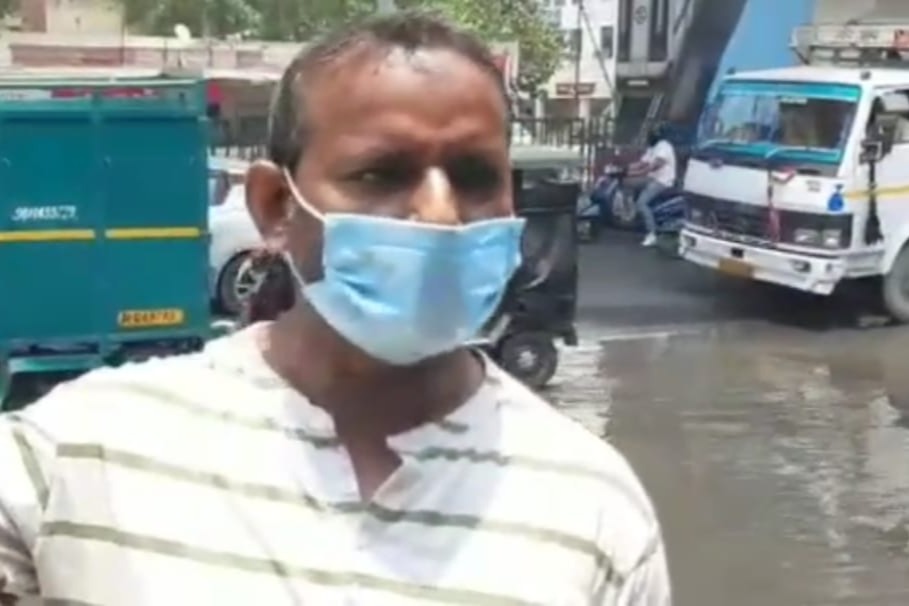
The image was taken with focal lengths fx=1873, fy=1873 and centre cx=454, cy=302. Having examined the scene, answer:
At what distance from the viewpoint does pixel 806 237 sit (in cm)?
1367

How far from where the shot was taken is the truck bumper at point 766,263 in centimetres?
1358

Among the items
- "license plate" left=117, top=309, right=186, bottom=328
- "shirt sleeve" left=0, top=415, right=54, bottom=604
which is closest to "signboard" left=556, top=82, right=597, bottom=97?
"license plate" left=117, top=309, right=186, bottom=328

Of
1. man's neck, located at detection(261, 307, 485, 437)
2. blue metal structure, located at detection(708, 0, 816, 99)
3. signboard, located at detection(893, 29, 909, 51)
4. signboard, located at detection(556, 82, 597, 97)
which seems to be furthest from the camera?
signboard, located at detection(556, 82, 597, 97)

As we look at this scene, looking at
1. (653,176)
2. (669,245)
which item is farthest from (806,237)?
(653,176)

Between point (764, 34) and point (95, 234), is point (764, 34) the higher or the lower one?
the higher one

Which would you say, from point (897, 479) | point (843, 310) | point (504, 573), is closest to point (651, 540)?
point (504, 573)

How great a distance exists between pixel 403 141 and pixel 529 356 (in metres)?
9.23

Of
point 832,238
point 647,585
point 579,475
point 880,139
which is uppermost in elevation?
point 579,475

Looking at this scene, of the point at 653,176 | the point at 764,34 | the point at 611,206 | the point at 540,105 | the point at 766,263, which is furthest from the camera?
the point at 540,105

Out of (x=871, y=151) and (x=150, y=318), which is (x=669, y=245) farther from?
(x=150, y=318)

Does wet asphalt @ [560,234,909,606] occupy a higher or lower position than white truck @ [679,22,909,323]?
lower

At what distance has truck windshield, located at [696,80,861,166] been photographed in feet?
44.7

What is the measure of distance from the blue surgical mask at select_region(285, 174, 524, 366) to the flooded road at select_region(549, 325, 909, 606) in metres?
5.24

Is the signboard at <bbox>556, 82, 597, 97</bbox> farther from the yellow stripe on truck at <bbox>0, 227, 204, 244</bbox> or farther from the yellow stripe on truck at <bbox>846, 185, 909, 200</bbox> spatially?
the yellow stripe on truck at <bbox>0, 227, 204, 244</bbox>
